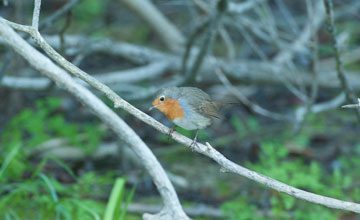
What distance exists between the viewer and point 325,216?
11.8 ft

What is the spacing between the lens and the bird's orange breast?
11.1 feet

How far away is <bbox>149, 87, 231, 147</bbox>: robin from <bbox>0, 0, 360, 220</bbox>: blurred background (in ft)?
2.23

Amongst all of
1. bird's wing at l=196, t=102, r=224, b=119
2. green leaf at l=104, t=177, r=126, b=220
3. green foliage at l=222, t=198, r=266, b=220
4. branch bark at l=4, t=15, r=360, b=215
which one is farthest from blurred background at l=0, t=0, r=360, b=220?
branch bark at l=4, t=15, r=360, b=215

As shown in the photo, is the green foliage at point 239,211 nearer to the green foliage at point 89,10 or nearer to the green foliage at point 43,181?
the green foliage at point 43,181

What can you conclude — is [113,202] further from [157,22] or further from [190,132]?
[157,22]

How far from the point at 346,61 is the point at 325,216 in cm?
348

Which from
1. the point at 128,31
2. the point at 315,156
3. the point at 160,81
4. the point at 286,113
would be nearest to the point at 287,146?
the point at 315,156

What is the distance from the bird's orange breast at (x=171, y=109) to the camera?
11.1 feet

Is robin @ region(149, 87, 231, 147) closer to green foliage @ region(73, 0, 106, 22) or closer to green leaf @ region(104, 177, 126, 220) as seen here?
green leaf @ region(104, 177, 126, 220)

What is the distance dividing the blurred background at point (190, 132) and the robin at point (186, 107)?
679mm

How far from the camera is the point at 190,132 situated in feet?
17.0

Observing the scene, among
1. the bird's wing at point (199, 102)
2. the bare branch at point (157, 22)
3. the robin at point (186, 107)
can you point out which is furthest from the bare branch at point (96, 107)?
the bare branch at point (157, 22)

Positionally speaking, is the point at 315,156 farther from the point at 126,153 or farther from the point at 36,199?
the point at 36,199

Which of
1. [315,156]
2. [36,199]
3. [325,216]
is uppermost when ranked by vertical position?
[36,199]
